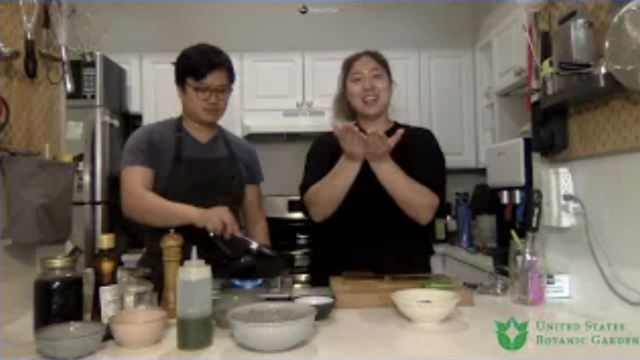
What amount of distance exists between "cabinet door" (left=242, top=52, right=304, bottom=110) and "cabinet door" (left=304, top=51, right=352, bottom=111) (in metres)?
0.04

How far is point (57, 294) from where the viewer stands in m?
0.78

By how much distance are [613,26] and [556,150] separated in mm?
359

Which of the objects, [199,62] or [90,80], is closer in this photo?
[199,62]

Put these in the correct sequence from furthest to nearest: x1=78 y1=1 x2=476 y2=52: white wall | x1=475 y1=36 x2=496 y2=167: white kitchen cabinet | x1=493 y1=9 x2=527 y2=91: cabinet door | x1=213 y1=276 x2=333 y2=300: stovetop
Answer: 1. x1=78 y1=1 x2=476 y2=52: white wall
2. x1=475 y1=36 x2=496 y2=167: white kitchen cabinet
3. x1=493 y1=9 x2=527 y2=91: cabinet door
4. x1=213 y1=276 x2=333 y2=300: stovetop

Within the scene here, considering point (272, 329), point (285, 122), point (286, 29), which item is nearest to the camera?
point (272, 329)

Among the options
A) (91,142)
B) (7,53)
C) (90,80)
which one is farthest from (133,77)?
(7,53)

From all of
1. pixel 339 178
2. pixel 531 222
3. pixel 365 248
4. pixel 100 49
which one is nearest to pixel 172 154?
pixel 339 178

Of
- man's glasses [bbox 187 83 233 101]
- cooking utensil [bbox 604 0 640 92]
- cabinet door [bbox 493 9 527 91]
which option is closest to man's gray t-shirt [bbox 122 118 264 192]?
man's glasses [bbox 187 83 233 101]

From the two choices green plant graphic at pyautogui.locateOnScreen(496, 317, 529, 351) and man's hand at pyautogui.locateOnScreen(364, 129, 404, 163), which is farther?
man's hand at pyautogui.locateOnScreen(364, 129, 404, 163)

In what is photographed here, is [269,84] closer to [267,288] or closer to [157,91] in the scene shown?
[157,91]

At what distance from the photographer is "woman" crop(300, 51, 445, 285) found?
1158 mm

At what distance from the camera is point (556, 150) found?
1217 mm

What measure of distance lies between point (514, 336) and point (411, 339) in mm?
161

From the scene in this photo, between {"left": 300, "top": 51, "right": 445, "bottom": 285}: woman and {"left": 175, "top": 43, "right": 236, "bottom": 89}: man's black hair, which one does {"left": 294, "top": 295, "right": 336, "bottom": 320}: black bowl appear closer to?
{"left": 300, "top": 51, "right": 445, "bottom": 285}: woman
